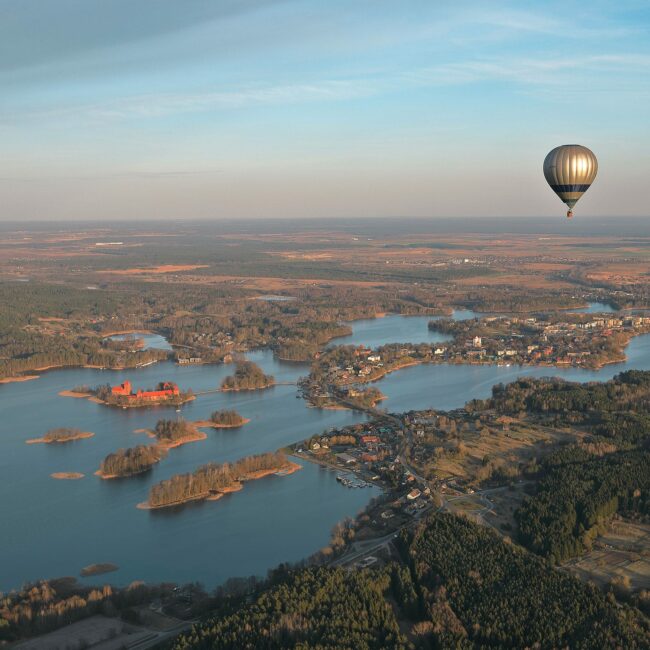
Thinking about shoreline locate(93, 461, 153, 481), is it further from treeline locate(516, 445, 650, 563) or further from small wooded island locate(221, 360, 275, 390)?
small wooded island locate(221, 360, 275, 390)

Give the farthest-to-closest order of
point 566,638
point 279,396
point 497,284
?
point 497,284, point 279,396, point 566,638

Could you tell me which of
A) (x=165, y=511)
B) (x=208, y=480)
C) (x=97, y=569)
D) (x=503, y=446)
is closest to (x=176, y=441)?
(x=208, y=480)

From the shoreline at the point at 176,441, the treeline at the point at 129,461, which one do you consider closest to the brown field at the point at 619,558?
the treeline at the point at 129,461

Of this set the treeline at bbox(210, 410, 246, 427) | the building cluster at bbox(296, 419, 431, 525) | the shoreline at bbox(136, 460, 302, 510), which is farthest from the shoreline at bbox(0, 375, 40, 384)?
the shoreline at bbox(136, 460, 302, 510)

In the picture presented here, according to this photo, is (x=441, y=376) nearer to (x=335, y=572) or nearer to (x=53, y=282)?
(x=335, y=572)

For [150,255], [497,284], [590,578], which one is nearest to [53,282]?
[150,255]

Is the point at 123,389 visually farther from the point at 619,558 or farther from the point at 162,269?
the point at 162,269

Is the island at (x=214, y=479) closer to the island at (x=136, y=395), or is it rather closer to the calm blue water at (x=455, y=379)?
the calm blue water at (x=455, y=379)
